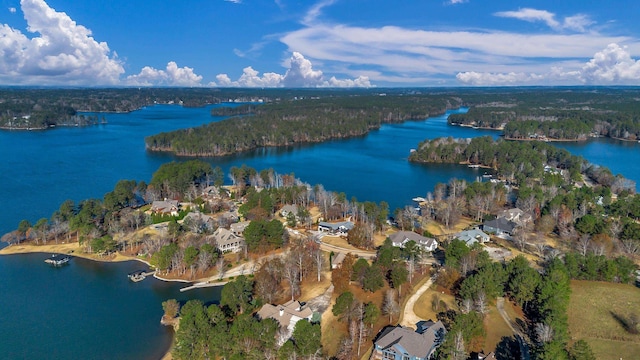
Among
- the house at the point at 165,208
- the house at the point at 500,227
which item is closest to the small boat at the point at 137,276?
the house at the point at 165,208

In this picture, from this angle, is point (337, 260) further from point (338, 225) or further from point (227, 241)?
point (227, 241)

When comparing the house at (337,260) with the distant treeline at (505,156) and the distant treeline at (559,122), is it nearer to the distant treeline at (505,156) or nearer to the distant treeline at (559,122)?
the distant treeline at (505,156)

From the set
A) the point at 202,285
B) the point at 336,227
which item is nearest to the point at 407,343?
the point at 202,285

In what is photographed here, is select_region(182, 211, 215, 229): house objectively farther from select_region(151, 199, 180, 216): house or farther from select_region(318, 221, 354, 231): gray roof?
select_region(318, 221, 354, 231): gray roof

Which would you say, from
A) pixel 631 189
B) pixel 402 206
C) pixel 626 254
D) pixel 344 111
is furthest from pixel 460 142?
pixel 344 111

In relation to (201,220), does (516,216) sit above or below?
below

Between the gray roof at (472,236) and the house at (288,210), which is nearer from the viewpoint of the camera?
the gray roof at (472,236)
